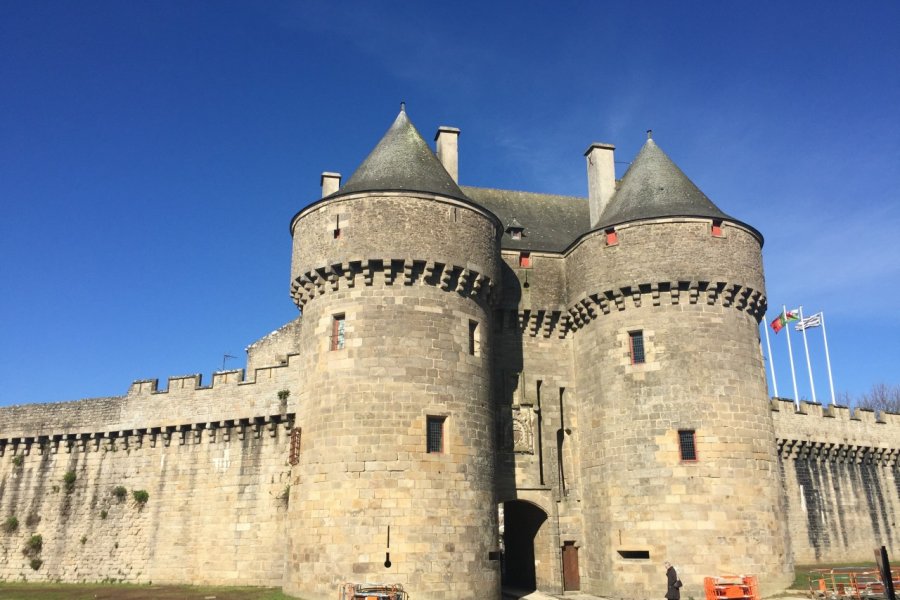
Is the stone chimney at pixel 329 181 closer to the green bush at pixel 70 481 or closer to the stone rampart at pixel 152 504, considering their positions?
the stone rampart at pixel 152 504

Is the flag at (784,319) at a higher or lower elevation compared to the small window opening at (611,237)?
higher

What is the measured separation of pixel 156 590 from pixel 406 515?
368 inches

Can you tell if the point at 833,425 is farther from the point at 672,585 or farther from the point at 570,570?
the point at 672,585

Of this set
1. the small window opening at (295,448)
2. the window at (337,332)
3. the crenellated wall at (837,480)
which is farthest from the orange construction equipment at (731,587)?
the window at (337,332)

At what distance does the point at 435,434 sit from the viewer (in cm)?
1770

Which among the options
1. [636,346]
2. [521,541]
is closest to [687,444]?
[636,346]

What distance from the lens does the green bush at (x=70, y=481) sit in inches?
995

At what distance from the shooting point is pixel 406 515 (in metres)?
16.5

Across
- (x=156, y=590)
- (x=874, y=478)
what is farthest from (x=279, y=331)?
(x=874, y=478)

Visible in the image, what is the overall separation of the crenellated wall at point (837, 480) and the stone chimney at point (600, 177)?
35.2 feet

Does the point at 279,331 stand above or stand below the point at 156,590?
above

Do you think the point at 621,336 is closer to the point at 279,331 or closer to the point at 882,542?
the point at 279,331

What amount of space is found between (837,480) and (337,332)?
21611 mm

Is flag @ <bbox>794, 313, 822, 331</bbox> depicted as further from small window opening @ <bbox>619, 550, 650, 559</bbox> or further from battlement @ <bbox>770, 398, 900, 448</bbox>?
small window opening @ <bbox>619, 550, 650, 559</bbox>
